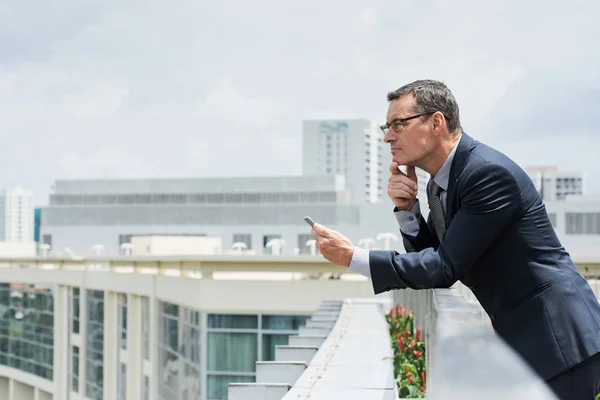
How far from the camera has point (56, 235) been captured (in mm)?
98875

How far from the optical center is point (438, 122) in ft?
10.2

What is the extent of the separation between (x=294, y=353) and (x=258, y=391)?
180 centimetres

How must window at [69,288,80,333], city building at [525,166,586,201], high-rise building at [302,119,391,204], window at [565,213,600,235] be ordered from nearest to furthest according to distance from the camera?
window at [69,288,80,333] → window at [565,213,600,235] → city building at [525,166,586,201] → high-rise building at [302,119,391,204]

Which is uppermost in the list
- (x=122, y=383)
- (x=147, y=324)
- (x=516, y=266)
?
(x=516, y=266)

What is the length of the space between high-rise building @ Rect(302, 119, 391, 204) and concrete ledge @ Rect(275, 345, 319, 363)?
165564mm

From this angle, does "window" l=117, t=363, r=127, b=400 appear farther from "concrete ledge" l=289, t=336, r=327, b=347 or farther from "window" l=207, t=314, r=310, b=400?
"concrete ledge" l=289, t=336, r=327, b=347

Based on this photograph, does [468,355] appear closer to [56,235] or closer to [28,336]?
[28,336]

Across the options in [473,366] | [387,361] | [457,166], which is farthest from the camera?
[387,361]

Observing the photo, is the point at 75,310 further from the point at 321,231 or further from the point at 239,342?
the point at 321,231

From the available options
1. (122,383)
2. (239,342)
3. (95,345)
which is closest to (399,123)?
(239,342)

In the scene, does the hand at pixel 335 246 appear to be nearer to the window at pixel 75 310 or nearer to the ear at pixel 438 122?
the ear at pixel 438 122

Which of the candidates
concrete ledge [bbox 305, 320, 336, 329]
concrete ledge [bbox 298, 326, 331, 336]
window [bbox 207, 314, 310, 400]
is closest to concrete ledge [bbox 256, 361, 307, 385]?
concrete ledge [bbox 298, 326, 331, 336]

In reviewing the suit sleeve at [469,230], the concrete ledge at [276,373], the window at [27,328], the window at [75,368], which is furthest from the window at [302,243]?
the suit sleeve at [469,230]

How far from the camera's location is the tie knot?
3.28 m
